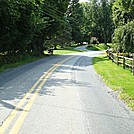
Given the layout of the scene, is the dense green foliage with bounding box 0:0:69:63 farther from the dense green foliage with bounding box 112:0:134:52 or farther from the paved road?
the paved road

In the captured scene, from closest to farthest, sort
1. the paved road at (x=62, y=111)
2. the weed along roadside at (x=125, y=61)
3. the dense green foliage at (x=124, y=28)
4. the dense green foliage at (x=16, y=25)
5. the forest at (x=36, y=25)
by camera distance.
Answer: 1. the paved road at (x=62, y=111)
2. the weed along roadside at (x=125, y=61)
3. the dense green foliage at (x=16, y=25)
4. the forest at (x=36, y=25)
5. the dense green foliage at (x=124, y=28)

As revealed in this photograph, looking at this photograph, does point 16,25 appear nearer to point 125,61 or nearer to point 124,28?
point 125,61

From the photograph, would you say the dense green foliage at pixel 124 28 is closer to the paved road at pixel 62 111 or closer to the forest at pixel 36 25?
the forest at pixel 36 25

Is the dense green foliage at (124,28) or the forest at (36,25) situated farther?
the dense green foliage at (124,28)

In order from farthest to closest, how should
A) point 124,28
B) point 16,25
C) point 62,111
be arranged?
1. point 124,28
2. point 16,25
3. point 62,111

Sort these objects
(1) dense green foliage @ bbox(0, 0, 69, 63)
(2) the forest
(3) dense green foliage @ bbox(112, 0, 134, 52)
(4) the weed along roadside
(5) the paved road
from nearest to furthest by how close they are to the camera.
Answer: (5) the paved road → (4) the weed along roadside → (1) dense green foliage @ bbox(0, 0, 69, 63) → (2) the forest → (3) dense green foliage @ bbox(112, 0, 134, 52)

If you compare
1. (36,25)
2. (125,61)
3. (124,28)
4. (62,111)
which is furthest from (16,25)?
(62,111)

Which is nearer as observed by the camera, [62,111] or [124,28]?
[62,111]

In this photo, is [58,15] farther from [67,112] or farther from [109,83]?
[67,112]

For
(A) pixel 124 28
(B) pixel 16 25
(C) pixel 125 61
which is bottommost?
(C) pixel 125 61

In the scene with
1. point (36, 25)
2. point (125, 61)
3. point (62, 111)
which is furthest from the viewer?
point (36, 25)

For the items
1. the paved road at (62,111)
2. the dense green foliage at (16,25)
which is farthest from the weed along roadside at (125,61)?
the dense green foliage at (16,25)

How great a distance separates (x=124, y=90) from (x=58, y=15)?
32585mm

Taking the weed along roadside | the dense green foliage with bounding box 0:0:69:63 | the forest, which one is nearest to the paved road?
the weed along roadside
